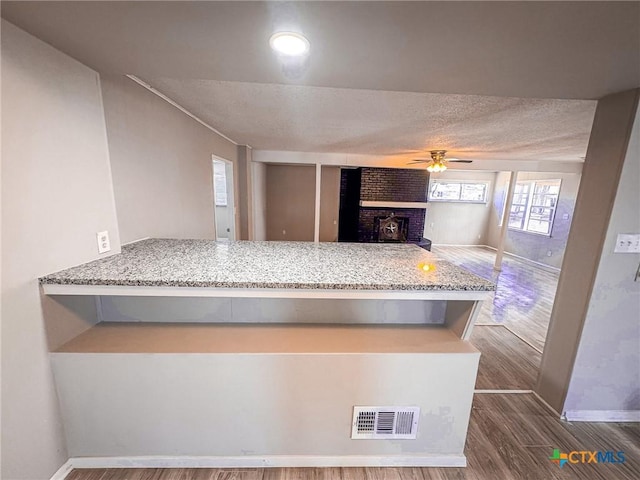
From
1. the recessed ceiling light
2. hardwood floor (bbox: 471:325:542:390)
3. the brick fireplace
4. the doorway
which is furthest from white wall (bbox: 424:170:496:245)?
the recessed ceiling light

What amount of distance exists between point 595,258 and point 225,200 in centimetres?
431

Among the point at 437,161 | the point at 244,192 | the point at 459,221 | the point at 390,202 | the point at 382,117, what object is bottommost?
the point at 459,221

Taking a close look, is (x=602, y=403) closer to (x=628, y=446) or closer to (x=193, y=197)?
(x=628, y=446)

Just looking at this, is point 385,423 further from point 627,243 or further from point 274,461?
point 627,243

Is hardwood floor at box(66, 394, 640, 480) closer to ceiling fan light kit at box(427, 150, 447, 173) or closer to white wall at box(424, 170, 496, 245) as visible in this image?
ceiling fan light kit at box(427, 150, 447, 173)

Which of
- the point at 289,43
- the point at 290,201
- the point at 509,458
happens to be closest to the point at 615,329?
the point at 509,458

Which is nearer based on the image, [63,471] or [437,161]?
[63,471]

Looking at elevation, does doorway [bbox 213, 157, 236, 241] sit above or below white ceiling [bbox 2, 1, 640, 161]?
below

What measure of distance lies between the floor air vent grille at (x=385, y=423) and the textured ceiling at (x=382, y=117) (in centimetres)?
207

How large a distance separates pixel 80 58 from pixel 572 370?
11.0 feet

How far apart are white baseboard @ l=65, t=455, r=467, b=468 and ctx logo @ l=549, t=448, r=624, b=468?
599mm

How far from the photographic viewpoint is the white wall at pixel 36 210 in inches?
40.5

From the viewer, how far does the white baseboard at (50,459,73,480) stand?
129cm

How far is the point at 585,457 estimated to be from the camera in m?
1.56
